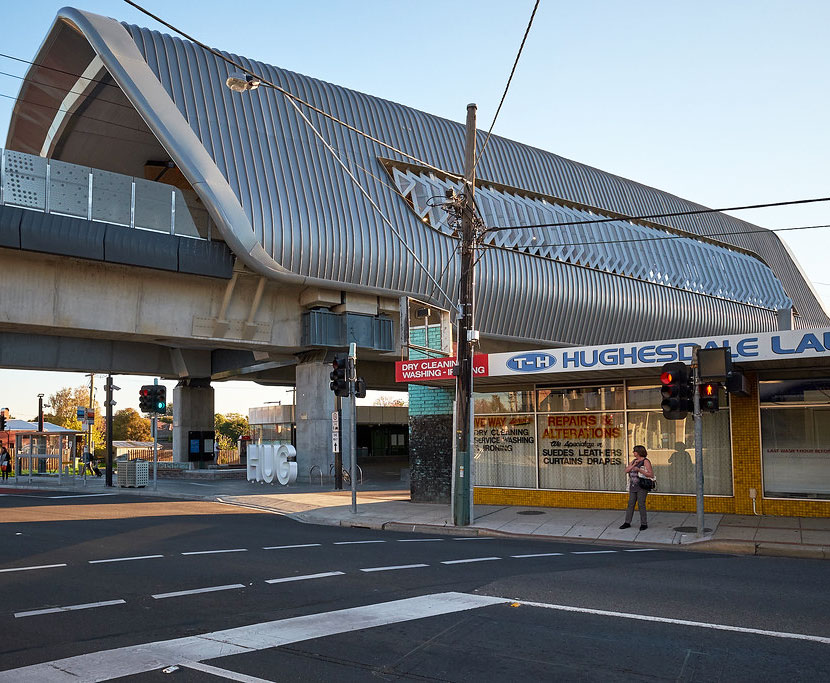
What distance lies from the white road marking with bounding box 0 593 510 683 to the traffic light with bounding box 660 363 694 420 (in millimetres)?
7856

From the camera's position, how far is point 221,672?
649 cm

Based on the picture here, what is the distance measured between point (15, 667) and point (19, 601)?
3.07 m

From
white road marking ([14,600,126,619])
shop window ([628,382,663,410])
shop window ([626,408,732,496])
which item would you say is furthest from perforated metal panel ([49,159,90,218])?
white road marking ([14,600,126,619])

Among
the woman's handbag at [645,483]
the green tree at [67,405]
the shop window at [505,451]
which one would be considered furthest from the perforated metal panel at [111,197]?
the green tree at [67,405]

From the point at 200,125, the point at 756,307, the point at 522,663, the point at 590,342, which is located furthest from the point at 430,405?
the point at 756,307

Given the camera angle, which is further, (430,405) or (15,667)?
(430,405)

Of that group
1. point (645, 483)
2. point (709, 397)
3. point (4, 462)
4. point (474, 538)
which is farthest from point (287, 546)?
point (4, 462)

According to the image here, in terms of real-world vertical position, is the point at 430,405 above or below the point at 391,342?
below

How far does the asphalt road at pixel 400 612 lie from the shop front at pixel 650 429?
512cm

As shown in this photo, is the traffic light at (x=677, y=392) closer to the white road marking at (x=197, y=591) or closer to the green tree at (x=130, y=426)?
the white road marking at (x=197, y=591)

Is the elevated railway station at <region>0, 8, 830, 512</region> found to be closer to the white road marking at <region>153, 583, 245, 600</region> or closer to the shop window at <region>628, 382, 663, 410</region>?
the shop window at <region>628, 382, 663, 410</region>

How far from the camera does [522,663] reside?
672 cm

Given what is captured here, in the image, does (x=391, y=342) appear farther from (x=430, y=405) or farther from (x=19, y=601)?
(x=19, y=601)

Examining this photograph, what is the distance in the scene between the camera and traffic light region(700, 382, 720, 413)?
15.6 metres
